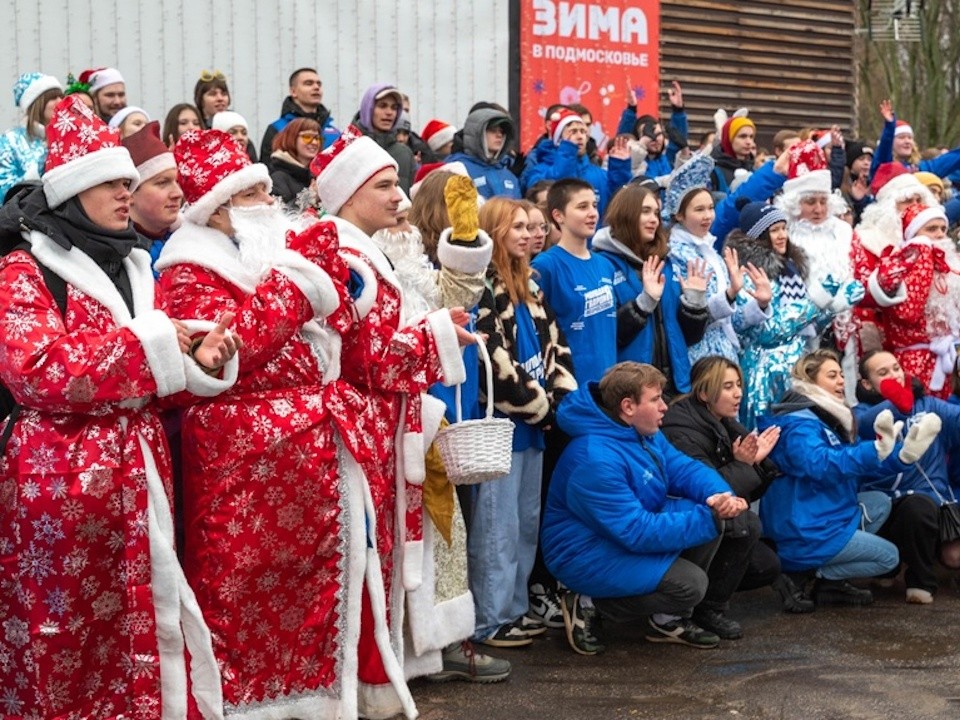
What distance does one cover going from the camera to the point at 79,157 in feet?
14.3

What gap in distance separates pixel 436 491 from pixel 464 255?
0.95m

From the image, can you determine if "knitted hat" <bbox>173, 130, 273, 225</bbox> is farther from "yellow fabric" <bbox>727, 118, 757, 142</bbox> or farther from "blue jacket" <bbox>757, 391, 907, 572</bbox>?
"yellow fabric" <bbox>727, 118, 757, 142</bbox>

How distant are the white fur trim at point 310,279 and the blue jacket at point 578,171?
5.38 m

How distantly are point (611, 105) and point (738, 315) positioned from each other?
624cm

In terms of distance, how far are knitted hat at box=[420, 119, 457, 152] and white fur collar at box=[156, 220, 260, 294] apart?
6.33 meters

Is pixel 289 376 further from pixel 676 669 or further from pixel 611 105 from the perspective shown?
pixel 611 105

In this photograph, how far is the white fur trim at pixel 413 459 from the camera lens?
206 inches

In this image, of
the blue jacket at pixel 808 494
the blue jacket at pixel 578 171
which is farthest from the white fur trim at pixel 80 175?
the blue jacket at pixel 578 171

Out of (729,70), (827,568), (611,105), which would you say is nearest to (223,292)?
(827,568)

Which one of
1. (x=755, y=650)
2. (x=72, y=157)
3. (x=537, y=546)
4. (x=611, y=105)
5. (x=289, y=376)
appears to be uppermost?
Result: (x=611, y=105)

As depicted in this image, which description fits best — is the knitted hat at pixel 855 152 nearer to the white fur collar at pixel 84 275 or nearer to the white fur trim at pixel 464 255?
the white fur trim at pixel 464 255

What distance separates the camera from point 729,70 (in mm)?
16078

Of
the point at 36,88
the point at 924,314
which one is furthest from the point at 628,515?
the point at 36,88

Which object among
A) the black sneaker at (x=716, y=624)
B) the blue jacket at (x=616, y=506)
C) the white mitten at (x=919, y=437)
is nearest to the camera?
the blue jacket at (x=616, y=506)
